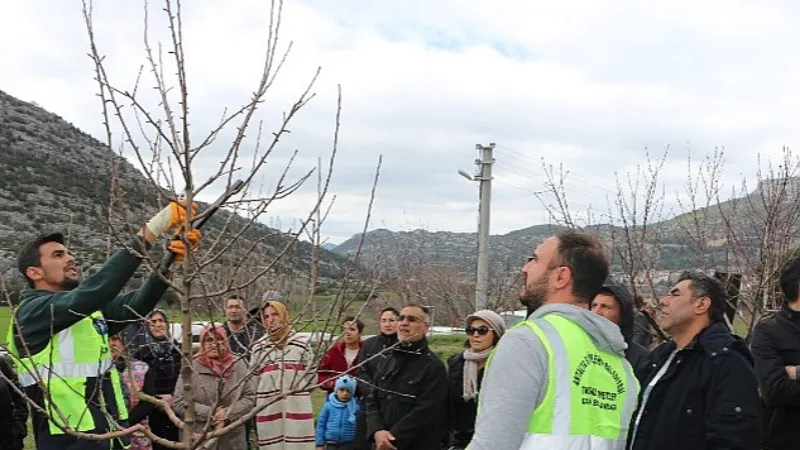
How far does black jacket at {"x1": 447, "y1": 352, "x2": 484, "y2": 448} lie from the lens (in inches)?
257

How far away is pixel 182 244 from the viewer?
324cm

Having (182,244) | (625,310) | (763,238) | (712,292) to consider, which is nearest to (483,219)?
(763,238)

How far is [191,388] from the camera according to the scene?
3338 millimetres

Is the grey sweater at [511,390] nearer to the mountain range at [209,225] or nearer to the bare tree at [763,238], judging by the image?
the mountain range at [209,225]

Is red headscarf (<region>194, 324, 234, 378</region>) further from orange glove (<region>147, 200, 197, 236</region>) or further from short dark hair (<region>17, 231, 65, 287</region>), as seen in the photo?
short dark hair (<region>17, 231, 65, 287</region>)

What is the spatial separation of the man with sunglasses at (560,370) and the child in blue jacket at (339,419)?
4.26 m

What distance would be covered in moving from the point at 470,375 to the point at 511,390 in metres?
4.04

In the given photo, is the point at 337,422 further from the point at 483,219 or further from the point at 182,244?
the point at 483,219

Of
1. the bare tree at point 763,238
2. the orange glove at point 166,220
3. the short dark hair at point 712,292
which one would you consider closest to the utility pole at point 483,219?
the bare tree at point 763,238

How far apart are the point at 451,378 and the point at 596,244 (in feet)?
13.1

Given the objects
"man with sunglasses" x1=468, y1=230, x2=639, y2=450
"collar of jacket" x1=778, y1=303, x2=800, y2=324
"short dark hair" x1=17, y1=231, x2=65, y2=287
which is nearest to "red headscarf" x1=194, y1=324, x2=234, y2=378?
"short dark hair" x1=17, y1=231, x2=65, y2=287

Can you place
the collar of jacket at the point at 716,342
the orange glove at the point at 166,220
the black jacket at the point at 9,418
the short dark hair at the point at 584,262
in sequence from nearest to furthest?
the short dark hair at the point at 584,262, the orange glove at the point at 166,220, the collar of jacket at the point at 716,342, the black jacket at the point at 9,418

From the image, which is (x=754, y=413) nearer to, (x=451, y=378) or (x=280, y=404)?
(x=451, y=378)

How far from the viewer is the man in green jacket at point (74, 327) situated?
3.51 meters
